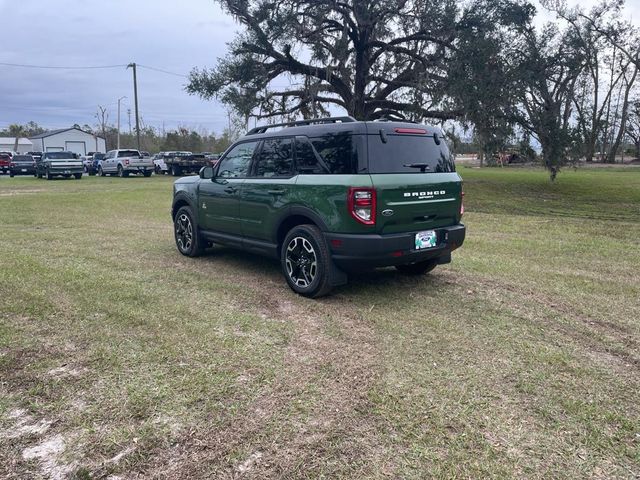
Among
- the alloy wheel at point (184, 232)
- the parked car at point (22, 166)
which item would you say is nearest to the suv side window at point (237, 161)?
the alloy wheel at point (184, 232)

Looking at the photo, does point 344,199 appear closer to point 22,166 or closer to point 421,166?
point 421,166

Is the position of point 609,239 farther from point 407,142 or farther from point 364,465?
point 364,465

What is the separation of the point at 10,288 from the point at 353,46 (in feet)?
61.2

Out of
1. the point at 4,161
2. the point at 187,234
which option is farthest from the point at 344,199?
the point at 4,161

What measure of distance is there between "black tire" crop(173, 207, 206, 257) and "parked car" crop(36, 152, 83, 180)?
24.0m

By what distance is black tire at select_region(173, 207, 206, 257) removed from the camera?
702cm

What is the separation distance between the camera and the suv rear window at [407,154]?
15.7 ft

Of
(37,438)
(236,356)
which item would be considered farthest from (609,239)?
(37,438)

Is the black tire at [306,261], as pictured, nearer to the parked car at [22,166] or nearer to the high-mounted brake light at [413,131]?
the high-mounted brake light at [413,131]

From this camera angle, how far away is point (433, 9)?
17578 millimetres

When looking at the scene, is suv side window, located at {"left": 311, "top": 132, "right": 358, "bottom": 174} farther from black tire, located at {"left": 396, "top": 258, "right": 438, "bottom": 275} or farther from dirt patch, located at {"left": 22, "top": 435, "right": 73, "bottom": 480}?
dirt patch, located at {"left": 22, "top": 435, "right": 73, "bottom": 480}

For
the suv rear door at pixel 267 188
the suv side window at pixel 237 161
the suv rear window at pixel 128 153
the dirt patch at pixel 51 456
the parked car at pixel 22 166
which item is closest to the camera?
the dirt patch at pixel 51 456

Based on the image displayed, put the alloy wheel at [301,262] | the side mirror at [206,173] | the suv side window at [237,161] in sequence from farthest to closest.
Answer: the side mirror at [206,173]
the suv side window at [237,161]
the alloy wheel at [301,262]

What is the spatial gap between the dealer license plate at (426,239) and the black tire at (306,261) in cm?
93
